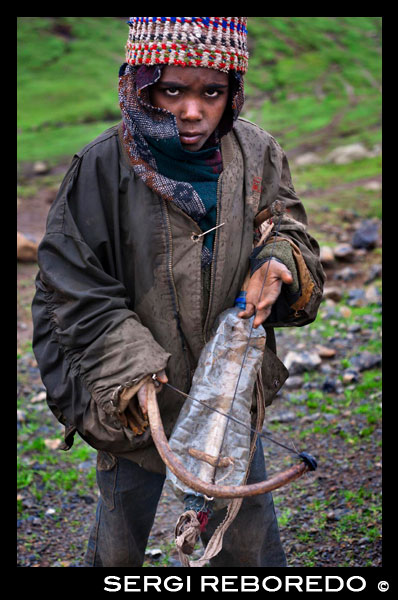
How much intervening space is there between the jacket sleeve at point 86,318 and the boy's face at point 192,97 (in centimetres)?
30

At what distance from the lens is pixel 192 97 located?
2180 mm

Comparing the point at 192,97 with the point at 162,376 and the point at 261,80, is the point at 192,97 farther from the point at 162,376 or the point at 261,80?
the point at 261,80

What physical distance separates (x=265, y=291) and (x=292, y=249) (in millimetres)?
184

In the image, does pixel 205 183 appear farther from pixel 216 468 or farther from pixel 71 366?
pixel 216 468

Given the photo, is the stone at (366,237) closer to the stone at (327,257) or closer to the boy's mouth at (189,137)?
the stone at (327,257)

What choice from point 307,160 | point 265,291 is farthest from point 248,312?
point 307,160

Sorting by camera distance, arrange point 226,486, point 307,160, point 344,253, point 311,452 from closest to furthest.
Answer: point 226,486
point 311,452
point 344,253
point 307,160

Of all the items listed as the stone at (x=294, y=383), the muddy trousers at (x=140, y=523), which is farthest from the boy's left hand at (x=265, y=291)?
the stone at (x=294, y=383)

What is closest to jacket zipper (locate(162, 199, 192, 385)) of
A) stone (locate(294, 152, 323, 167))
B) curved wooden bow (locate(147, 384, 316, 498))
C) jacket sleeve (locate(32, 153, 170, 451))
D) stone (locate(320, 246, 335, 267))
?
jacket sleeve (locate(32, 153, 170, 451))

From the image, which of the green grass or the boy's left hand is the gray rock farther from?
the green grass

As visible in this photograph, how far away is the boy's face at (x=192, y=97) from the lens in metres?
2.13

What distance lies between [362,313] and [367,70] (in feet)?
46.7
